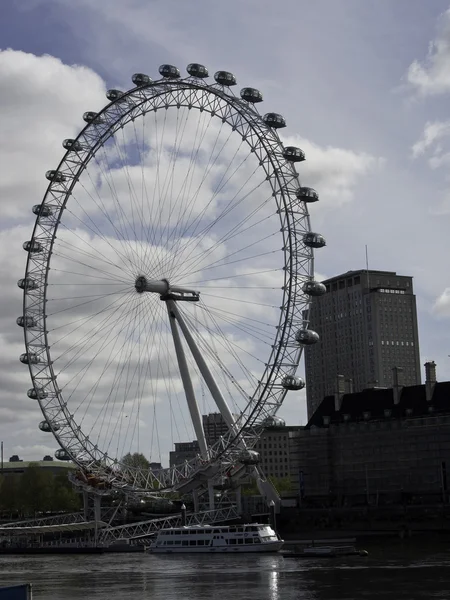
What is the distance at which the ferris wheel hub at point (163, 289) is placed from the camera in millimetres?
82025

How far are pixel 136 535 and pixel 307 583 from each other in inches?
1832

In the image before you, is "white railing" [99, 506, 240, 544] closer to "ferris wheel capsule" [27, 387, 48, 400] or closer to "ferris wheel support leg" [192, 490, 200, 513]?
"ferris wheel support leg" [192, 490, 200, 513]

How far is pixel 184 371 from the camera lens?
285 feet

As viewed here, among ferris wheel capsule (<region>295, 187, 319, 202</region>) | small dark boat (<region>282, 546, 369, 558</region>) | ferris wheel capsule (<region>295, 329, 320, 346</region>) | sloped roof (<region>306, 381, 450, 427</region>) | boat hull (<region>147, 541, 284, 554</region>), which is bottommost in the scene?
small dark boat (<region>282, 546, 369, 558</region>)

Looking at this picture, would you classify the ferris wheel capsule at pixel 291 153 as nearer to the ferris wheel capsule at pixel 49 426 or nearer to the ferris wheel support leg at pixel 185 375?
the ferris wheel support leg at pixel 185 375

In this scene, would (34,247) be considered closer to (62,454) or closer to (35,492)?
(62,454)

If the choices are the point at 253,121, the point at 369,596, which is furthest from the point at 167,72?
the point at 369,596

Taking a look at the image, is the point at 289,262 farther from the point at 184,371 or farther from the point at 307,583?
the point at 307,583

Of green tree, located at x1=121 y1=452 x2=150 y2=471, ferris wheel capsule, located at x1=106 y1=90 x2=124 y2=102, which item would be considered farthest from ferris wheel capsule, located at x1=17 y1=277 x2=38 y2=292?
green tree, located at x1=121 y1=452 x2=150 y2=471

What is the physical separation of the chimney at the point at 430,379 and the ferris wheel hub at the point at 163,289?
998 inches

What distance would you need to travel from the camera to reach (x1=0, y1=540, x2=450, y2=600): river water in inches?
1999

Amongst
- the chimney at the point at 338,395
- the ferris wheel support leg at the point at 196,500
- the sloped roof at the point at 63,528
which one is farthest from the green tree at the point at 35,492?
the ferris wheel support leg at the point at 196,500

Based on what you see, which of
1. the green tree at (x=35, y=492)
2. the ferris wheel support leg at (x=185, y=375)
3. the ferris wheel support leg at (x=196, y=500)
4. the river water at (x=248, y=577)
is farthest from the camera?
the green tree at (x=35, y=492)

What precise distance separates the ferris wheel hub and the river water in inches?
746
